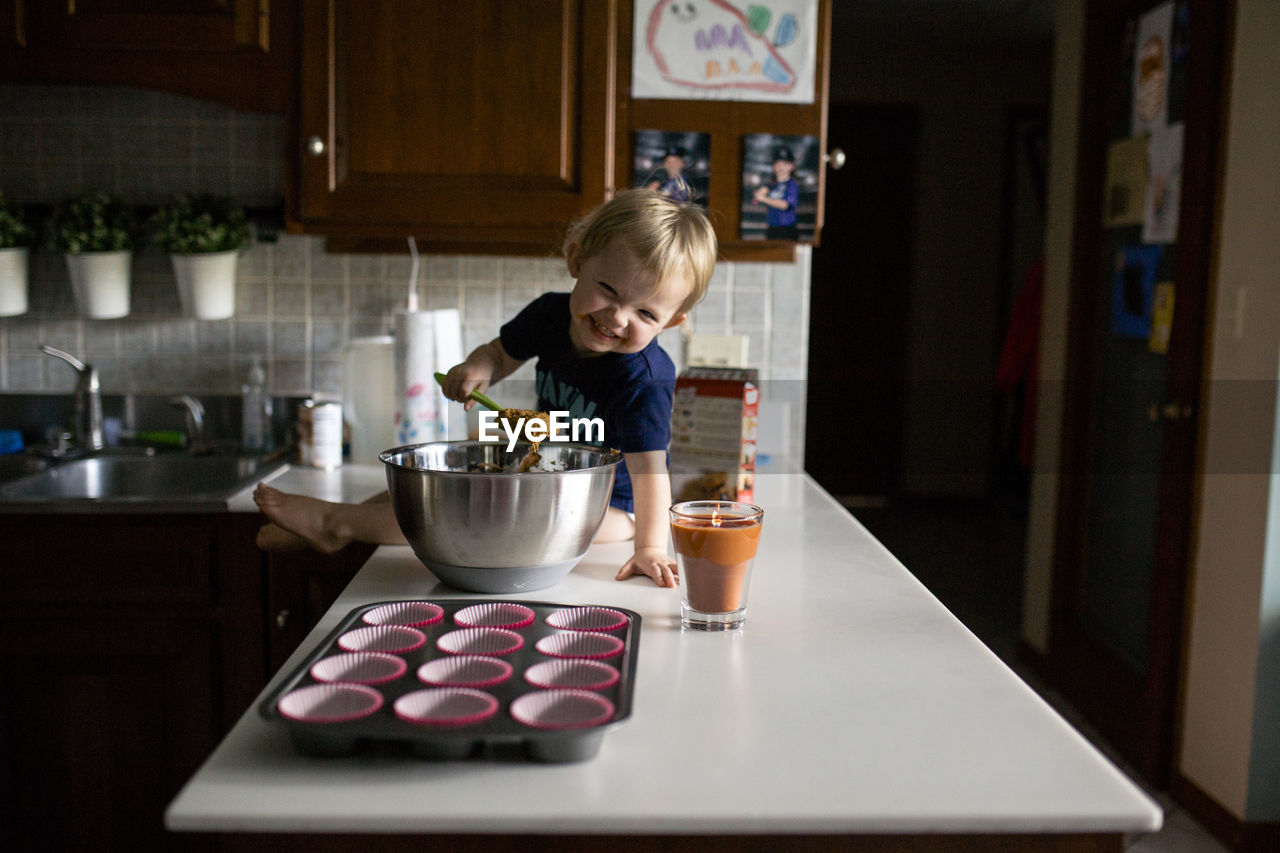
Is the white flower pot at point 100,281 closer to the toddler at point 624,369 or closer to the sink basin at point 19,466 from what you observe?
the sink basin at point 19,466

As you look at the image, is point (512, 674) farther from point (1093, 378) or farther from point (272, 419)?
point (1093, 378)

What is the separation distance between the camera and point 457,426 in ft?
7.05

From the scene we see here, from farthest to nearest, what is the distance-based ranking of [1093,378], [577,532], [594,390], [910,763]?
[1093,378] → [594,390] → [577,532] → [910,763]

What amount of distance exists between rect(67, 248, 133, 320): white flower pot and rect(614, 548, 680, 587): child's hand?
146 centimetres

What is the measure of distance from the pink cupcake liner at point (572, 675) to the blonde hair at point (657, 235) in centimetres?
65

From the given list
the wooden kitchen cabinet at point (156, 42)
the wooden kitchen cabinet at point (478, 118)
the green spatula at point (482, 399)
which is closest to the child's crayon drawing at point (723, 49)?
the wooden kitchen cabinet at point (478, 118)

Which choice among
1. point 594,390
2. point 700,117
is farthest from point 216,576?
point 700,117

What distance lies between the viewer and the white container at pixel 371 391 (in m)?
2.07

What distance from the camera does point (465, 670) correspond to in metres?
0.85

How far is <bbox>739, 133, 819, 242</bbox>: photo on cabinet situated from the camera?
196cm

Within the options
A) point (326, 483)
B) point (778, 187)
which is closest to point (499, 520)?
point (326, 483)

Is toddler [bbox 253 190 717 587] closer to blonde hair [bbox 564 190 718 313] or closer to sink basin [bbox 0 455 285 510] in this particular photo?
blonde hair [bbox 564 190 718 313]

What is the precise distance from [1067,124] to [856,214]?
2355 mm

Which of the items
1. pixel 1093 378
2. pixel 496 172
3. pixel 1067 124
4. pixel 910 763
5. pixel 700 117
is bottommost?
pixel 910 763
